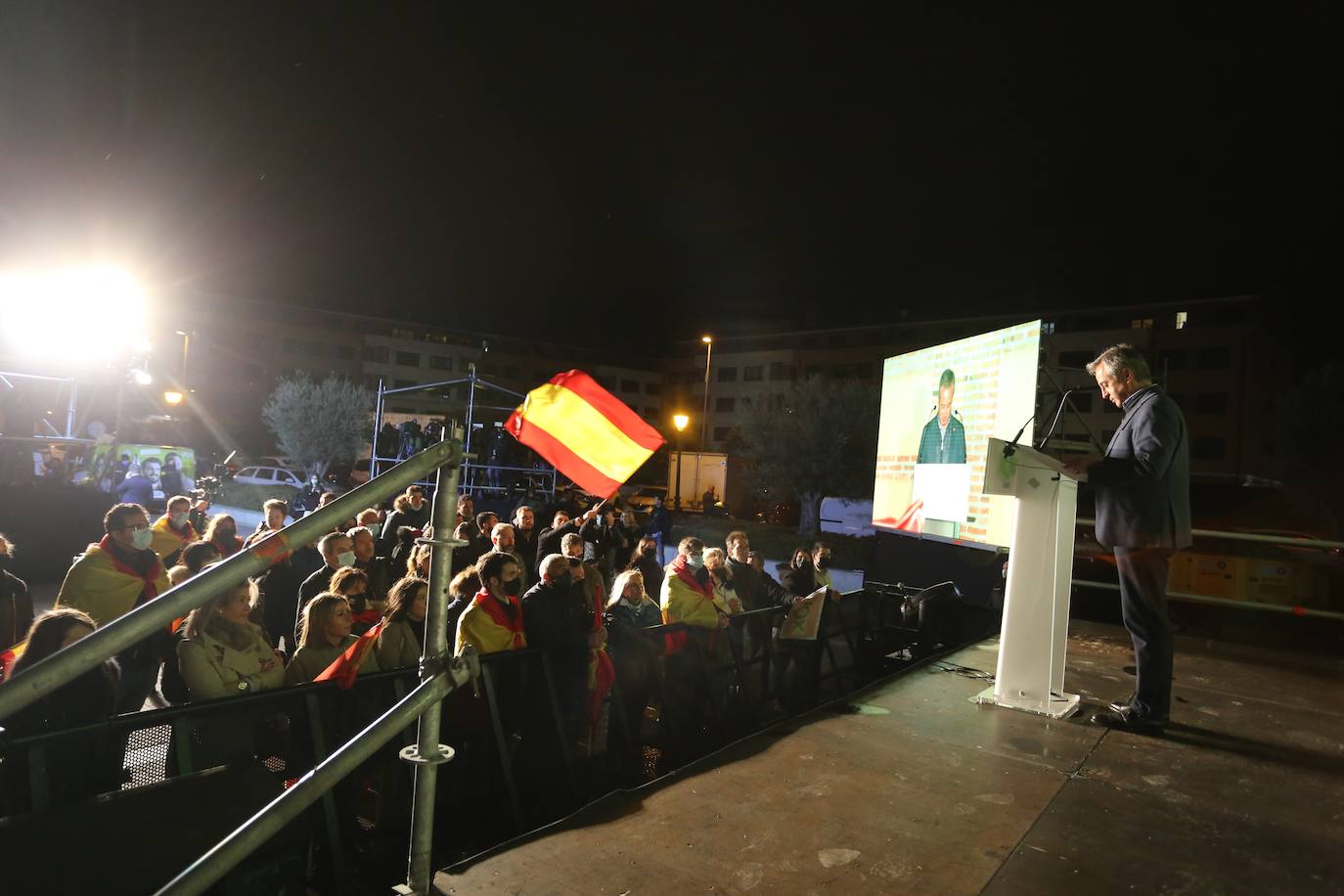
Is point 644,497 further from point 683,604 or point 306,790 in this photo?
point 306,790

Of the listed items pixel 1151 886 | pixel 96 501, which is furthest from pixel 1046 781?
pixel 96 501

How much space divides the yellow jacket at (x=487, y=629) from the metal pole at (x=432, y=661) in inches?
117

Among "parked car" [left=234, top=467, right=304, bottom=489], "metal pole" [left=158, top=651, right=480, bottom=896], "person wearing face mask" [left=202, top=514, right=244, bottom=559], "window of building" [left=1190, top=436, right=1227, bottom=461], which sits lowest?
"parked car" [left=234, top=467, right=304, bottom=489]

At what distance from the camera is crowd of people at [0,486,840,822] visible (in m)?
4.27

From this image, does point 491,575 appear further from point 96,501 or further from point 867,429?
point 867,429

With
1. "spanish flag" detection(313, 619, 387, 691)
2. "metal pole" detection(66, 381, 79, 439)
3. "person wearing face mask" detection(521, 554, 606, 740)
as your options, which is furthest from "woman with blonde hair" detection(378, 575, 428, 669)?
"metal pole" detection(66, 381, 79, 439)

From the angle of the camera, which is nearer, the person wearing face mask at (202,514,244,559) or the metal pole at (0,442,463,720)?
the metal pole at (0,442,463,720)

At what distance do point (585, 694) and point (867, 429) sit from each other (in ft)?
84.2

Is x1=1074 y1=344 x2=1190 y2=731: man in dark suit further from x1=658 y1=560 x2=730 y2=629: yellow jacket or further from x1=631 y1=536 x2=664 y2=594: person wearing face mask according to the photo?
x1=631 y1=536 x2=664 y2=594: person wearing face mask

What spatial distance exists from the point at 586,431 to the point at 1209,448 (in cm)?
5151

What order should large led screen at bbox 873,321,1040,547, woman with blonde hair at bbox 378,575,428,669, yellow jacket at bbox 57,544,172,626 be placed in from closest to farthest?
woman with blonde hair at bbox 378,575,428,669 → large led screen at bbox 873,321,1040,547 → yellow jacket at bbox 57,544,172,626

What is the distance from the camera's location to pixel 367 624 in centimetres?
584

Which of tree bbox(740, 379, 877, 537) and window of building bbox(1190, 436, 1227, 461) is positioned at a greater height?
window of building bbox(1190, 436, 1227, 461)

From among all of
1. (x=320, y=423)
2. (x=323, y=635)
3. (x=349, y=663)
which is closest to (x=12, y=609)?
(x=323, y=635)
